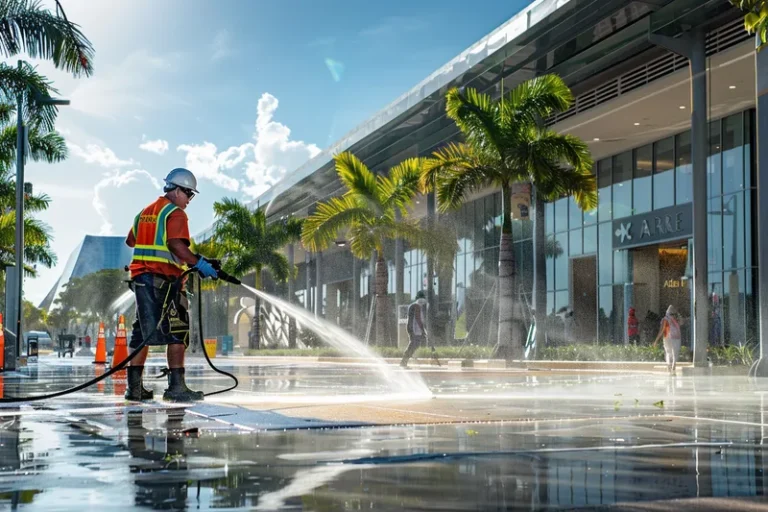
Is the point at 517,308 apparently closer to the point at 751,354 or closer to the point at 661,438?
the point at 751,354

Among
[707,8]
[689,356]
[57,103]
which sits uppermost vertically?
[707,8]

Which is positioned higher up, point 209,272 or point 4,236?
point 4,236

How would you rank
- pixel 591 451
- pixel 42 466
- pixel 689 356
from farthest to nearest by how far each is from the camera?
1. pixel 689 356
2. pixel 591 451
3. pixel 42 466

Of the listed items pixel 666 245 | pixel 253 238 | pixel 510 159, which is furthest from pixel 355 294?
pixel 510 159

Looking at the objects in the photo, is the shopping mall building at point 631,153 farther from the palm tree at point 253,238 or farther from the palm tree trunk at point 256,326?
the palm tree trunk at point 256,326

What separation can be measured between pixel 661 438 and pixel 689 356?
71.2ft

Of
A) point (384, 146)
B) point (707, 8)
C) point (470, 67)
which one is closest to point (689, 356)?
point (707, 8)

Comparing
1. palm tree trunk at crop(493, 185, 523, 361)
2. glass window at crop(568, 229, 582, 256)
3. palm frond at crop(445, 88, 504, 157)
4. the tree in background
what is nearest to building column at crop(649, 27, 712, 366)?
palm frond at crop(445, 88, 504, 157)

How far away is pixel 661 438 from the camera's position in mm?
6559

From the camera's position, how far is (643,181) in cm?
3662

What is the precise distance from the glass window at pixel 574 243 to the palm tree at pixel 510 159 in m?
12.0

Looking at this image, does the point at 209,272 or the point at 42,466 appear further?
the point at 209,272

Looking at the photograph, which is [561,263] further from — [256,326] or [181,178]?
[181,178]

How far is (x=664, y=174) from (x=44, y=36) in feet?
70.5
